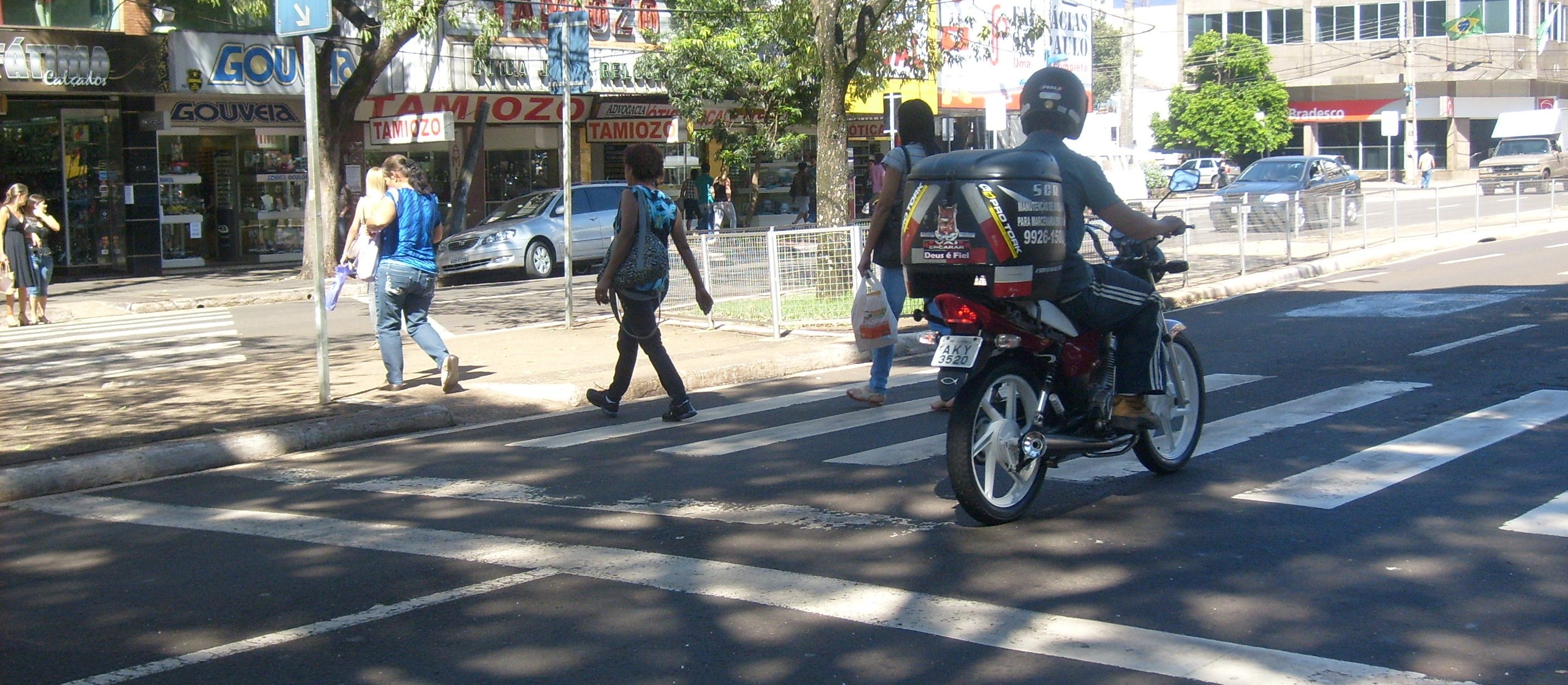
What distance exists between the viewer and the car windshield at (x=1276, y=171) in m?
28.6

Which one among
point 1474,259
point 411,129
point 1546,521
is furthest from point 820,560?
point 411,129

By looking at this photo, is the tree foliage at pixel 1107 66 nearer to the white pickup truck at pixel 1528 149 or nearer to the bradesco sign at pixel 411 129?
the white pickup truck at pixel 1528 149

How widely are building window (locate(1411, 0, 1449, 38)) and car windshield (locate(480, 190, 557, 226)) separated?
53026 millimetres

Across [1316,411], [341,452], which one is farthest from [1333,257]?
[341,452]

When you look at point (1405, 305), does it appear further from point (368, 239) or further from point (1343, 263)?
point (368, 239)

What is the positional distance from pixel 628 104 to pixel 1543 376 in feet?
80.5

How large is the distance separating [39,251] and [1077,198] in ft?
49.3

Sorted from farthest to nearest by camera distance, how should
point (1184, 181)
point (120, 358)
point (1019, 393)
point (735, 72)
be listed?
point (735, 72) < point (120, 358) < point (1184, 181) < point (1019, 393)

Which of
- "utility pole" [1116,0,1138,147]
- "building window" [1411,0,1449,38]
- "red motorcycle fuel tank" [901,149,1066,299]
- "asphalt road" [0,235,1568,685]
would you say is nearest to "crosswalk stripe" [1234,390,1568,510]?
"asphalt road" [0,235,1568,685]

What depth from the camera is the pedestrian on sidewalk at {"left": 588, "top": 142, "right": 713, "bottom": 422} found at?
8812mm

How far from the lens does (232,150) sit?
26.9 m

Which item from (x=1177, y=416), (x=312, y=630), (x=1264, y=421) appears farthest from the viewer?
(x=1264, y=421)

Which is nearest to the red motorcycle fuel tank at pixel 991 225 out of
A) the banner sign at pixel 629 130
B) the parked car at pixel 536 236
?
the parked car at pixel 536 236

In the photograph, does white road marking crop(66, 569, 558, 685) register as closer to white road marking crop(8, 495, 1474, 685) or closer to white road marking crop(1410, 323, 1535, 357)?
white road marking crop(8, 495, 1474, 685)
